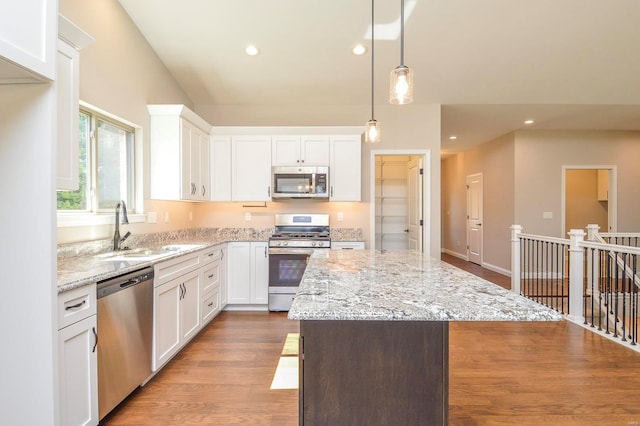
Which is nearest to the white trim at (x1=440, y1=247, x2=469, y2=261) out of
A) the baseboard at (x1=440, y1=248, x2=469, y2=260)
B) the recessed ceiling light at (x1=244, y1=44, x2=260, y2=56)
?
the baseboard at (x1=440, y1=248, x2=469, y2=260)

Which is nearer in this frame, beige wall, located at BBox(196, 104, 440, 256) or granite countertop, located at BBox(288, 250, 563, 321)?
granite countertop, located at BBox(288, 250, 563, 321)

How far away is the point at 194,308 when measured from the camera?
2.82m

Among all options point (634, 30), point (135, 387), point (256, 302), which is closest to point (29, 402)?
point (135, 387)

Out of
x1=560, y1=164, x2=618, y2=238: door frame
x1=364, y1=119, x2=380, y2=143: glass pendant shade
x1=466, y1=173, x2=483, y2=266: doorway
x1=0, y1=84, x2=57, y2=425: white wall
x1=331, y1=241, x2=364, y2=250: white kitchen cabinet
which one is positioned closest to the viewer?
x1=0, y1=84, x2=57, y2=425: white wall

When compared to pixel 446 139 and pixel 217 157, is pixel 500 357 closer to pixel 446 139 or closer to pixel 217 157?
pixel 217 157

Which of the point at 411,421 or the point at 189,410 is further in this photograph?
the point at 189,410

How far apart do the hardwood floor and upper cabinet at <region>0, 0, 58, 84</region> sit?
1.88 meters

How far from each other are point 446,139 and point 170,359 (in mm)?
5995

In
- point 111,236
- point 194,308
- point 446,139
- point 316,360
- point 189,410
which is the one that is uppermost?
point 446,139

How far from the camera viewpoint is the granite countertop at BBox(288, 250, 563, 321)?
99 centimetres

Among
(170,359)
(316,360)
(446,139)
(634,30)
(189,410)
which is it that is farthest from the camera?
(446,139)

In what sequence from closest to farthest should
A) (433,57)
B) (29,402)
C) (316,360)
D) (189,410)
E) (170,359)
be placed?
(316,360), (29,402), (189,410), (170,359), (433,57)

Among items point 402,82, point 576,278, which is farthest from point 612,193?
point 402,82

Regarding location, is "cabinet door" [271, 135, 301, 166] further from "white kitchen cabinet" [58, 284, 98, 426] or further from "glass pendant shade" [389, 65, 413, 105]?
"white kitchen cabinet" [58, 284, 98, 426]
